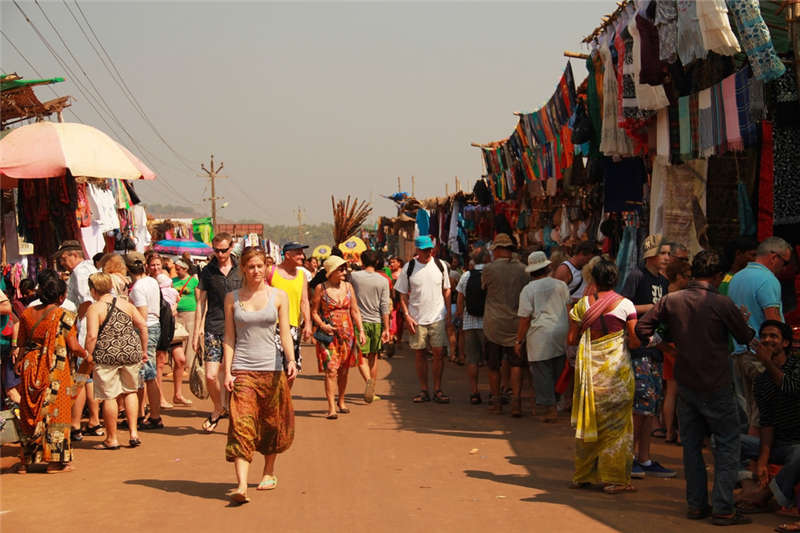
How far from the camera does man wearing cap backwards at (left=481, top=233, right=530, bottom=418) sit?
10859mm

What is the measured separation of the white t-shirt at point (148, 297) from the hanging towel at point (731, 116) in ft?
22.0

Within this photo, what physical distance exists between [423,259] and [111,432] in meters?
4.97

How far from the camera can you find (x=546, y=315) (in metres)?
9.98

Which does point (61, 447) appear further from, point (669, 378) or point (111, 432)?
point (669, 378)

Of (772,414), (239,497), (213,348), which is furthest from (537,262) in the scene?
(239,497)

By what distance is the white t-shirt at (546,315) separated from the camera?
32.6ft

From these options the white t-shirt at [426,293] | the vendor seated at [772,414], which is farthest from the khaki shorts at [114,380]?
the vendor seated at [772,414]

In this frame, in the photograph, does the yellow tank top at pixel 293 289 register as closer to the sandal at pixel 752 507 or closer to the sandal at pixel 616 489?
the sandal at pixel 616 489

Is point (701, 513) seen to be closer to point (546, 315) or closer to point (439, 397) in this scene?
point (546, 315)

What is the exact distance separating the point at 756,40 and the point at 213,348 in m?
6.41

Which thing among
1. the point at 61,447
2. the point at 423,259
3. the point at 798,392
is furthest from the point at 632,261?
the point at 61,447

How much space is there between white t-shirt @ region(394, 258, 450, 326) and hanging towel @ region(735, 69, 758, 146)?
198 inches

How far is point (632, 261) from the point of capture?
10734mm

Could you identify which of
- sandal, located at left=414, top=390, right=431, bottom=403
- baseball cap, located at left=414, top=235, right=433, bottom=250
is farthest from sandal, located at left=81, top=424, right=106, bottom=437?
baseball cap, located at left=414, top=235, right=433, bottom=250
